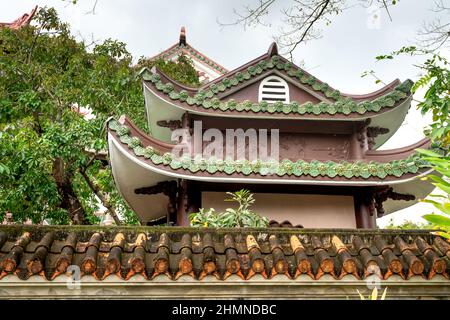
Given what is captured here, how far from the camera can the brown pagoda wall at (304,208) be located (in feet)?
25.7

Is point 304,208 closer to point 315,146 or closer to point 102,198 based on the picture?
point 315,146

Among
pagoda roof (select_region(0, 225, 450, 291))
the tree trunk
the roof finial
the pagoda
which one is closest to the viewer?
pagoda roof (select_region(0, 225, 450, 291))

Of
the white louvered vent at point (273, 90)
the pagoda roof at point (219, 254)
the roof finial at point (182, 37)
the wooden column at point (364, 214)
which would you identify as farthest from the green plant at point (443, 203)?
the roof finial at point (182, 37)

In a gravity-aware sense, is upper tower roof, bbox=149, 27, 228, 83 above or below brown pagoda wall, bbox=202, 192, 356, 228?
above

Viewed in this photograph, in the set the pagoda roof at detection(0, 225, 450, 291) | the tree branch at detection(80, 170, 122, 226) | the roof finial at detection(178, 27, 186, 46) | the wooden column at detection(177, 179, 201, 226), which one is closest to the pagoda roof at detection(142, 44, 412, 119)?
the wooden column at detection(177, 179, 201, 226)

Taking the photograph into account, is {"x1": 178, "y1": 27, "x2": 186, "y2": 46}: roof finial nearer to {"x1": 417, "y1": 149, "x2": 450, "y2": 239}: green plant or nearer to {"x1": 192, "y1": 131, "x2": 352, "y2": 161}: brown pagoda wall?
{"x1": 192, "y1": 131, "x2": 352, "y2": 161}: brown pagoda wall

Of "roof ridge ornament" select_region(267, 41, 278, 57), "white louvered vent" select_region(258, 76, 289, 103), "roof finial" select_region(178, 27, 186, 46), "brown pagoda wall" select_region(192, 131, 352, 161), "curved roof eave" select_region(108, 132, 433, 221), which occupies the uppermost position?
"roof finial" select_region(178, 27, 186, 46)

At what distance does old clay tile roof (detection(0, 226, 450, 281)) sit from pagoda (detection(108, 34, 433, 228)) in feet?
6.40

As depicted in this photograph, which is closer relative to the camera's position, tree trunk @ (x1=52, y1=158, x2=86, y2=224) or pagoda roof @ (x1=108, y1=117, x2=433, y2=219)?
pagoda roof @ (x1=108, y1=117, x2=433, y2=219)

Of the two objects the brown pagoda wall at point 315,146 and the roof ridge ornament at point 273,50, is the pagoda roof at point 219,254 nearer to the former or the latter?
the brown pagoda wall at point 315,146

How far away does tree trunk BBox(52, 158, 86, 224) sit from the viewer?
12.1m

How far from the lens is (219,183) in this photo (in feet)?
24.9
